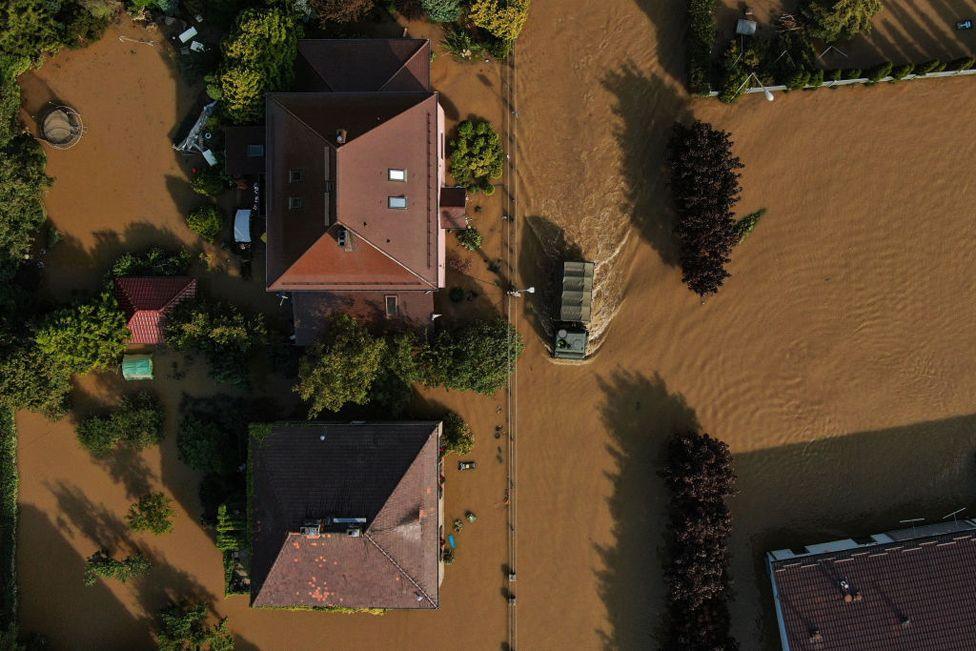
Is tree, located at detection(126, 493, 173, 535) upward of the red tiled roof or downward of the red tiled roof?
downward

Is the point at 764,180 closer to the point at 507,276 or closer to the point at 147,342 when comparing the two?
the point at 507,276

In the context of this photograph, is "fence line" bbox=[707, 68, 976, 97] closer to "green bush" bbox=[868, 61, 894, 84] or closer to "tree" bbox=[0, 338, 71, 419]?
"green bush" bbox=[868, 61, 894, 84]

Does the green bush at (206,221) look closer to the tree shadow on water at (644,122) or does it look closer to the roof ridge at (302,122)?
the roof ridge at (302,122)

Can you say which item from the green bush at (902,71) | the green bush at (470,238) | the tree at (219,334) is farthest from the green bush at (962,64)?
the tree at (219,334)

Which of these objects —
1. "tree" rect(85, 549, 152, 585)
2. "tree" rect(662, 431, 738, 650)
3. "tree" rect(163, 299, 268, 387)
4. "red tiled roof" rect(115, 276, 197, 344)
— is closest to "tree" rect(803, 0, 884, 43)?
"tree" rect(662, 431, 738, 650)

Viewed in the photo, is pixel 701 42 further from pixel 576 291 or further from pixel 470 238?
pixel 470 238
